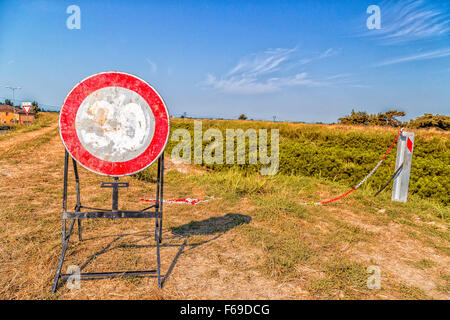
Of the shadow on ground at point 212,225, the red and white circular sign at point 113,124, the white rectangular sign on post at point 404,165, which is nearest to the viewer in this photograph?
the red and white circular sign at point 113,124

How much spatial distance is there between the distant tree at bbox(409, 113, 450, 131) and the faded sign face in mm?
27591

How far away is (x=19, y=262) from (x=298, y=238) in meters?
3.59

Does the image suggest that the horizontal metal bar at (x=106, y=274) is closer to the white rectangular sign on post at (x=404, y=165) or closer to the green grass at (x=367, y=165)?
the white rectangular sign on post at (x=404, y=165)

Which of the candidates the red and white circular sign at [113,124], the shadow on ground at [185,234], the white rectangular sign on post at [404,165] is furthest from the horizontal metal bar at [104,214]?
the white rectangular sign on post at [404,165]

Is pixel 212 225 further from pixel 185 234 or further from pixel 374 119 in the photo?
pixel 374 119

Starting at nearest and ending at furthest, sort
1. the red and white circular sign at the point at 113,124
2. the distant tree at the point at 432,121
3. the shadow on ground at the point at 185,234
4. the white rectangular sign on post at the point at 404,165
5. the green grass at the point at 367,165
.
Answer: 1. the red and white circular sign at the point at 113,124
2. the shadow on ground at the point at 185,234
3. the white rectangular sign on post at the point at 404,165
4. the green grass at the point at 367,165
5. the distant tree at the point at 432,121

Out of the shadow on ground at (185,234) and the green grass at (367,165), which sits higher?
the green grass at (367,165)

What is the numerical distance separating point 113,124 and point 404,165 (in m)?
5.71

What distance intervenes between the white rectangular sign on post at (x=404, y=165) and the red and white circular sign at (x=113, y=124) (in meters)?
5.14

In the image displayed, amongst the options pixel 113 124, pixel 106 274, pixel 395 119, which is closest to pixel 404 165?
pixel 113 124

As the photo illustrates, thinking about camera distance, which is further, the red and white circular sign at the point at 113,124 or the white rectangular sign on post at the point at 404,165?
the white rectangular sign on post at the point at 404,165

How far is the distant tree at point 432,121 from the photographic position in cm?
2329

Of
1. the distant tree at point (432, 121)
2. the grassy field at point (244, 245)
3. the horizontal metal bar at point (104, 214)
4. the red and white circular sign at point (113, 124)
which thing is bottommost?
the grassy field at point (244, 245)

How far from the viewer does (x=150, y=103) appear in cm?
301
